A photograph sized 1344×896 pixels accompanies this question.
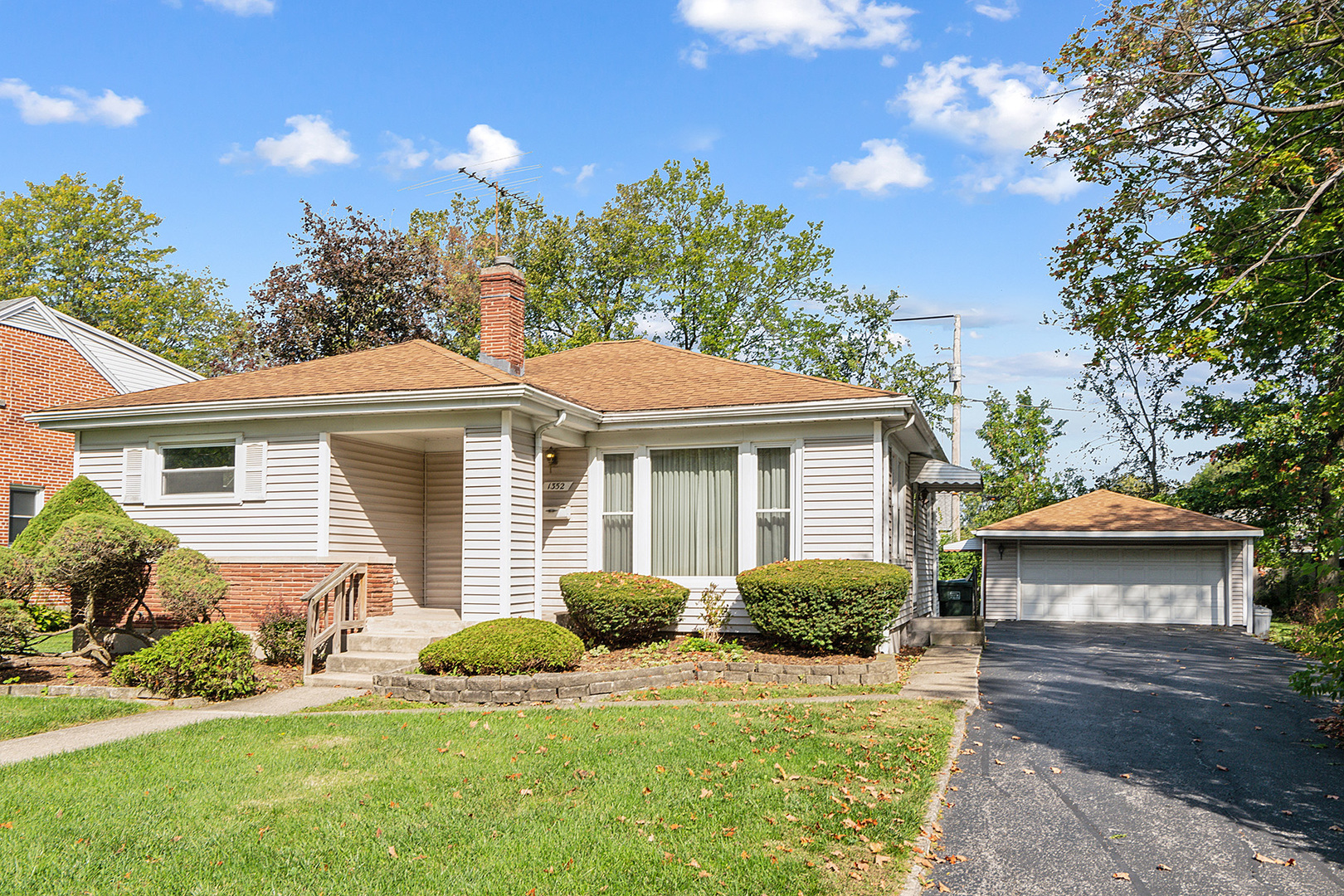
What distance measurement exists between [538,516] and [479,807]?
6475 mm

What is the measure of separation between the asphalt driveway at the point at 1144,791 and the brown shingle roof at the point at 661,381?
4.51 metres

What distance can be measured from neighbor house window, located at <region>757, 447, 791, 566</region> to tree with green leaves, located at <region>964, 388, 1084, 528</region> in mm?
21396

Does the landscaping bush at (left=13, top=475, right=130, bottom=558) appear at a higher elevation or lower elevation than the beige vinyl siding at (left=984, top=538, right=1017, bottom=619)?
higher

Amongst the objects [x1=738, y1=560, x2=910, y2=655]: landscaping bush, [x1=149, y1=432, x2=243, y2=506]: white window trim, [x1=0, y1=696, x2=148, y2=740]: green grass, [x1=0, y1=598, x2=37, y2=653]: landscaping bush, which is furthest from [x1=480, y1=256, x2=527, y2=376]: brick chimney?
[x1=0, y1=696, x2=148, y2=740]: green grass

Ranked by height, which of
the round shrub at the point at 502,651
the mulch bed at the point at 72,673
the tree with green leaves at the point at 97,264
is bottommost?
the mulch bed at the point at 72,673

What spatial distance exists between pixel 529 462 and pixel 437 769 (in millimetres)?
5815

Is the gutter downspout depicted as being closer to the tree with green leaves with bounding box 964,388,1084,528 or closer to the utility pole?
the utility pole

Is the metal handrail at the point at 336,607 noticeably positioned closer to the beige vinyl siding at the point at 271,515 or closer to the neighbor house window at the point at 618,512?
the beige vinyl siding at the point at 271,515

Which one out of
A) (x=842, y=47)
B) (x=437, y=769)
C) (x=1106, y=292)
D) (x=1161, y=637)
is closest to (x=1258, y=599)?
(x=1161, y=637)

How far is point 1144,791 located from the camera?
20.9ft

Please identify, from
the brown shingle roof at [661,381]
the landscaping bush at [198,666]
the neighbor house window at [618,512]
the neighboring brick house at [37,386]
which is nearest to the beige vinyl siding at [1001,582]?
the brown shingle roof at [661,381]

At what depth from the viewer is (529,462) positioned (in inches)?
471

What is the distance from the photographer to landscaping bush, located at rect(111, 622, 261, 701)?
9500 mm

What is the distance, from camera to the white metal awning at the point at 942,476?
51.3 feet
